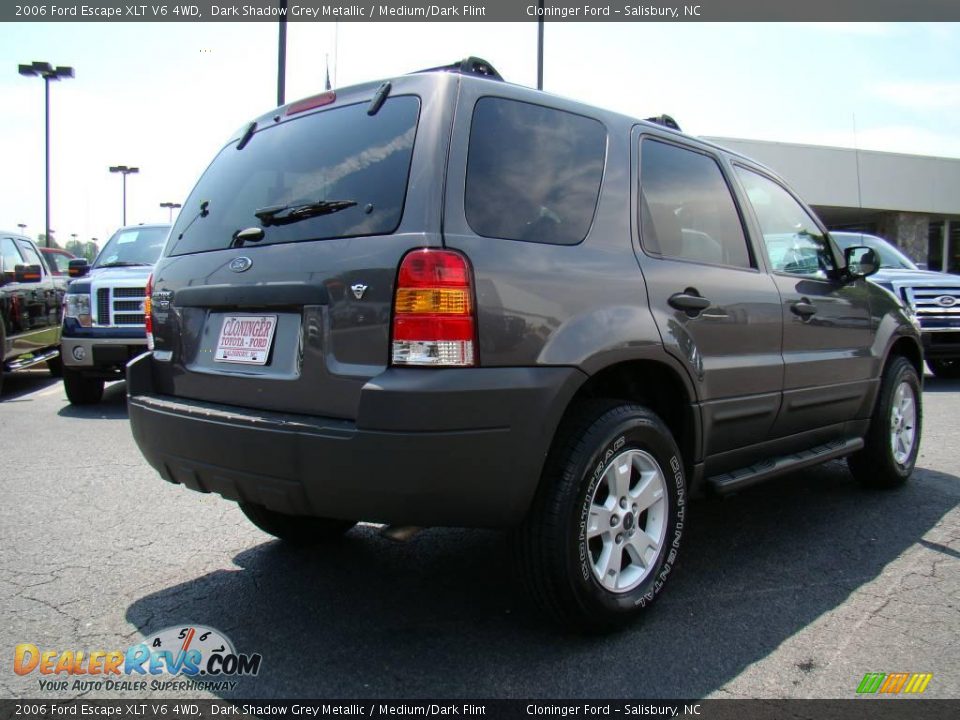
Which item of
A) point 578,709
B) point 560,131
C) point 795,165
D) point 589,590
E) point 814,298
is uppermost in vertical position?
point 795,165

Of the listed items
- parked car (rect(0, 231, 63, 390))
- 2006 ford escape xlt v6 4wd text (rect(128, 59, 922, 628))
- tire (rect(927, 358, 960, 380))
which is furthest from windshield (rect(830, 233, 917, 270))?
parked car (rect(0, 231, 63, 390))

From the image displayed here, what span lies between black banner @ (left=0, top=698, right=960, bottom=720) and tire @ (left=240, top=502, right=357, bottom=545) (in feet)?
3.94

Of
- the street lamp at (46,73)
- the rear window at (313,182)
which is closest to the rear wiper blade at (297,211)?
the rear window at (313,182)

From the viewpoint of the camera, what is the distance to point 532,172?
2.68m

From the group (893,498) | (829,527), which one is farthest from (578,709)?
(893,498)

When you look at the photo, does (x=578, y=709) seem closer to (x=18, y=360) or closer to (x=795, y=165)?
(x=18, y=360)

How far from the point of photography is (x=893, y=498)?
14.9ft

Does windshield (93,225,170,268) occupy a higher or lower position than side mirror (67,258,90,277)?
higher

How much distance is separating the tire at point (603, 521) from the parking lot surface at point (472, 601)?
0.16m

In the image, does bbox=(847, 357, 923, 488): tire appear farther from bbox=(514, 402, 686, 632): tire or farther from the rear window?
the rear window

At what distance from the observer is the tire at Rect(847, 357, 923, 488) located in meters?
4.54

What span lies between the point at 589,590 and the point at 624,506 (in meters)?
0.35

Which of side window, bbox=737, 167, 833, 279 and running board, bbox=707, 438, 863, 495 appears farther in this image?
side window, bbox=737, 167, 833, 279

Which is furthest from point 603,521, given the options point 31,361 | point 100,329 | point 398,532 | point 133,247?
point 31,361
